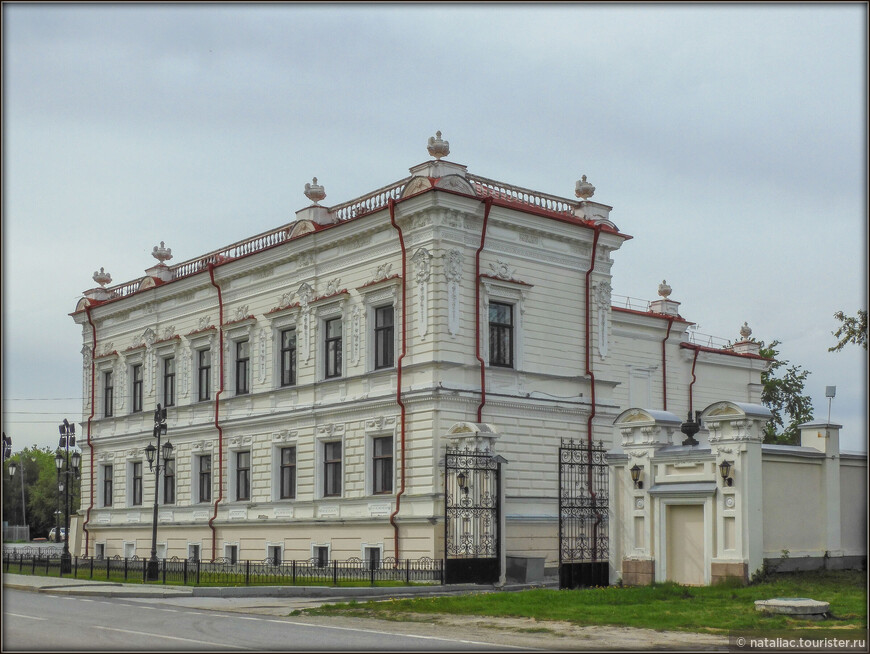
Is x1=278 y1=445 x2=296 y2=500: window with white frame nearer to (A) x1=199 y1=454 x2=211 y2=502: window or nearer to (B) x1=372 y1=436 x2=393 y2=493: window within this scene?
(B) x1=372 y1=436 x2=393 y2=493: window

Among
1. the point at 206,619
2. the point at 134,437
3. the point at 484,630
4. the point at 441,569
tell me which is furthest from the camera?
the point at 134,437

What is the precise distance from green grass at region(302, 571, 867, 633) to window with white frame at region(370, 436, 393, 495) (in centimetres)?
1082

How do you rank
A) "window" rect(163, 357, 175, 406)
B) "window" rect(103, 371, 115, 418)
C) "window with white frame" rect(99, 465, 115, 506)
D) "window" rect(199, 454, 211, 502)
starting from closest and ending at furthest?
"window" rect(199, 454, 211, 502), "window" rect(163, 357, 175, 406), "window with white frame" rect(99, 465, 115, 506), "window" rect(103, 371, 115, 418)

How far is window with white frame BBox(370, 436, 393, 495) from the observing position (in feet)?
109

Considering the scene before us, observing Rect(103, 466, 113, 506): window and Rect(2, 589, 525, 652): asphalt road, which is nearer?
Rect(2, 589, 525, 652): asphalt road

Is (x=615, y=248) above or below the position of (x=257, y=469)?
above

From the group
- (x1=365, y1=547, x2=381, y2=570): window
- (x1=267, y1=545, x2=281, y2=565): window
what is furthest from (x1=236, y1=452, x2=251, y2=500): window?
(x1=365, y1=547, x2=381, y2=570): window

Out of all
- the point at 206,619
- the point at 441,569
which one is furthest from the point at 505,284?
the point at 206,619

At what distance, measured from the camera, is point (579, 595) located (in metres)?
22.0

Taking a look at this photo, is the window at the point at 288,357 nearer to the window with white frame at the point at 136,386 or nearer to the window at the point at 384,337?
the window at the point at 384,337

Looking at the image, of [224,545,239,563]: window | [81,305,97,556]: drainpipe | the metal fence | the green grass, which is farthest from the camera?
[81,305,97,556]: drainpipe

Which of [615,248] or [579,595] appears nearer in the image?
[579,595]

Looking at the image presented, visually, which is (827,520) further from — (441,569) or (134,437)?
(134,437)

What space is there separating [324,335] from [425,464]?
6.84m
